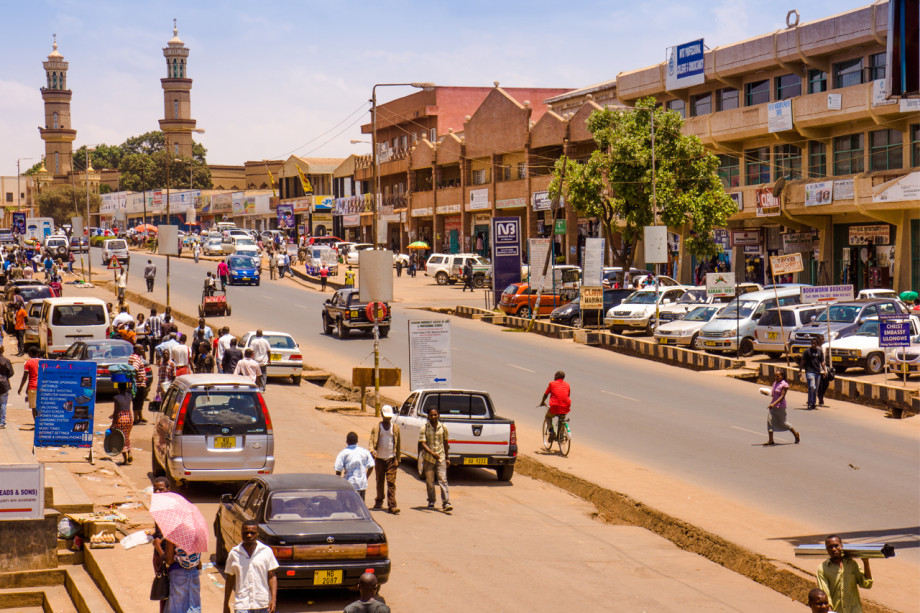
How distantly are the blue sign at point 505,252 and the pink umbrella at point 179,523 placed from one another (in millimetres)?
36355

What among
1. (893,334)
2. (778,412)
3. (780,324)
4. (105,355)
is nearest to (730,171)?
(780,324)

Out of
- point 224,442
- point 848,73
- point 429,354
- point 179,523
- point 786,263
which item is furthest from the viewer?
point 848,73

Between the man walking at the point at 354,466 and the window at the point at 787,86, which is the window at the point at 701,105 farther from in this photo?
the man walking at the point at 354,466

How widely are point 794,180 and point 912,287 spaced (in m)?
7.33

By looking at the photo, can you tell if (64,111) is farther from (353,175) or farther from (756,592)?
(756,592)

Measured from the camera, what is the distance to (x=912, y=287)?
146 feet

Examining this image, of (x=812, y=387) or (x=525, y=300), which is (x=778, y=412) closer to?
(x=812, y=387)

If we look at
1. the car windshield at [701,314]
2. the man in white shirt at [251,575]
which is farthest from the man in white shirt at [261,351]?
the man in white shirt at [251,575]

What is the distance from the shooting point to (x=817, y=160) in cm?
4875

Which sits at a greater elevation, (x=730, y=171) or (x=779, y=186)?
(x=730, y=171)

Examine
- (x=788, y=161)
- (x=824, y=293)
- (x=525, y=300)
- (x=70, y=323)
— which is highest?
(x=788, y=161)

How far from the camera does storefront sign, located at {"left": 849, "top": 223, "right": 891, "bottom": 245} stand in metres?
45.7

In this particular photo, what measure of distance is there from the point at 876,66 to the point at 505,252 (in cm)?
1673

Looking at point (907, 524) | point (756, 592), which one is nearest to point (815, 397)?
point (907, 524)
